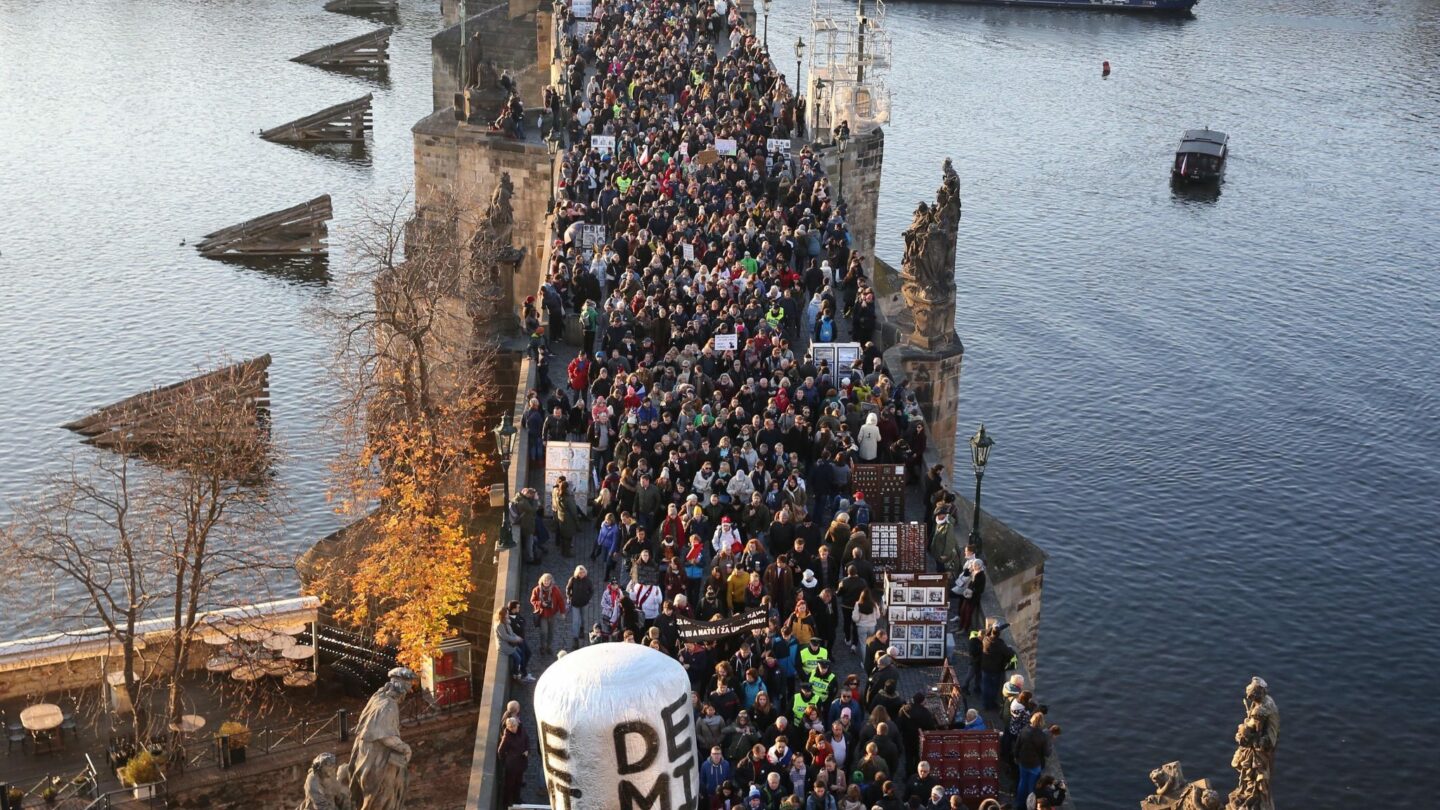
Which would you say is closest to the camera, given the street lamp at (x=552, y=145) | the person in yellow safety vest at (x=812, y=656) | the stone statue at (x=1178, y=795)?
the stone statue at (x=1178, y=795)

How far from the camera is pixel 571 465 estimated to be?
109 feet

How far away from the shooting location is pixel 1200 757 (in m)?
44.6

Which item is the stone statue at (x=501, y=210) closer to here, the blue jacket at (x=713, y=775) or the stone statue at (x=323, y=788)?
the blue jacket at (x=713, y=775)

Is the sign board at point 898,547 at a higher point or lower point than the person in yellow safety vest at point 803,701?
higher

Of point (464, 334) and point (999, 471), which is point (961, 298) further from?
point (464, 334)

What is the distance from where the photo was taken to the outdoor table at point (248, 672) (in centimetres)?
4156

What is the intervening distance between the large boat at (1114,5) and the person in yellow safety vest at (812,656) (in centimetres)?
11163

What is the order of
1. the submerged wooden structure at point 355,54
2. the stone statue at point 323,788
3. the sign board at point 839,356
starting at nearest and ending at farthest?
the stone statue at point 323,788 → the sign board at point 839,356 → the submerged wooden structure at point 355,54

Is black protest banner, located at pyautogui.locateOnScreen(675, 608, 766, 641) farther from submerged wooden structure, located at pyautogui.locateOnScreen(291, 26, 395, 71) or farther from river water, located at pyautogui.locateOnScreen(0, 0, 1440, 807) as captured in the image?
submerged wooden structure, located at pyautogui.locateOnScreen(291, 26, 395, 71)

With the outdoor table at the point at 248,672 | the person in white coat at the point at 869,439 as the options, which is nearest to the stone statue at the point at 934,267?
the person in white coat at the point at 869,439

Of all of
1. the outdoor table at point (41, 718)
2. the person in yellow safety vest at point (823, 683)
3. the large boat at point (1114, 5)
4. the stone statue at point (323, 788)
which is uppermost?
the large boat at point (1114, 5)

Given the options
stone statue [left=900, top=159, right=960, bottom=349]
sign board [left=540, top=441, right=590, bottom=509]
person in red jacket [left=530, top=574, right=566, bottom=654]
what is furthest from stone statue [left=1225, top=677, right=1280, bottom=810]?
stone statue [left=900, top=159, right=960, bottom=349]

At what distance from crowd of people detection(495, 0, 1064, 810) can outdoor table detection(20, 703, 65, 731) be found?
12.0 m

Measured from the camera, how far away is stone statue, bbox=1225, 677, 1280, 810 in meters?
18.2
